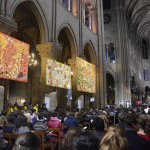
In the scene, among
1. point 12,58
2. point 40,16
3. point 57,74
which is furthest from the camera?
point 57,74

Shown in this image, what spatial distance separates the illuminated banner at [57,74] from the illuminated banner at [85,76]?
1.32 m

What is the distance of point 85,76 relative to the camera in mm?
17484

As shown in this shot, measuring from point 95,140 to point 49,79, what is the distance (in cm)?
1117

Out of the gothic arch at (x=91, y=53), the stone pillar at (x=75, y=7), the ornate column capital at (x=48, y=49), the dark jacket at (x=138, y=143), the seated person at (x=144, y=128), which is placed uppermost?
the stone pillar at (x=75, y=7)

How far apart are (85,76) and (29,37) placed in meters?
5.51

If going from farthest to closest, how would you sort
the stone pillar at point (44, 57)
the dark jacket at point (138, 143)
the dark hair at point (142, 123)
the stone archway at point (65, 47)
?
1. the stone archway at point (65, 47)
2. the stone pillar at point (44, 57)
3. the dark hair at point (142, 123)
4. the dark jacket at point (138, 143)

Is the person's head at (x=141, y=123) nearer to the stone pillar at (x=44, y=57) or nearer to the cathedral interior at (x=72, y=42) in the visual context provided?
the cathedral interior at (x=72, y=42)

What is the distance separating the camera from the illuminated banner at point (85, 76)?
648 inches

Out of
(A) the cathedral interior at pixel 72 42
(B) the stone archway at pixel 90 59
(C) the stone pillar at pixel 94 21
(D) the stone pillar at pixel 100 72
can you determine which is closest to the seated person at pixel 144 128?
(A) the cathedral interior at pixel 72 42

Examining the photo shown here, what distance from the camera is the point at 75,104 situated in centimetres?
1806

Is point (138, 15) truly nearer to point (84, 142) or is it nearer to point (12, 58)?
point (12, 58)

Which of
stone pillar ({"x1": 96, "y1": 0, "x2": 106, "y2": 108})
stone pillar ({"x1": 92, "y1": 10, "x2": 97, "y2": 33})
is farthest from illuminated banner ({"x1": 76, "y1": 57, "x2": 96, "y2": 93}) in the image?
stone pillar ({"x1": 92, "y1": 10, "x2": 97, "y2": 33})

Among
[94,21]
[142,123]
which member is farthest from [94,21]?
[142,123]

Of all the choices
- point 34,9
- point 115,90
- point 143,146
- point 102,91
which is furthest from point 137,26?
point 143,146
